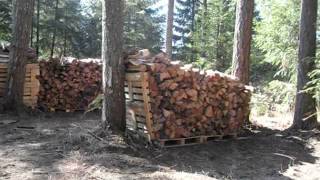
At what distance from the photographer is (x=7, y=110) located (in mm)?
10617

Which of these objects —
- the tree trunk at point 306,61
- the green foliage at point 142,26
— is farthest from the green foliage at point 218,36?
the tree trunk at point 306,61

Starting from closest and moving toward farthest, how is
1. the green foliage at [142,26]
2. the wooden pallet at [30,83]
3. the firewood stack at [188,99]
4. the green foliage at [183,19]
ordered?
the firewood stack at [188,99] → the wooden pallet at [30,83] → the green foliage at [142,26] → the green foliage at [183,19]

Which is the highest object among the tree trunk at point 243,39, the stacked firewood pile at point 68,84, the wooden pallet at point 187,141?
the tree trunk at point 243,39

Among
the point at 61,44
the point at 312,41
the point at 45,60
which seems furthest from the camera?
the point at 61,44

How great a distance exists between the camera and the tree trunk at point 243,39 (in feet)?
34.2

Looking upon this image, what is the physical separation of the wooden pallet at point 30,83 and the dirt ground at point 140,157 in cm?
212

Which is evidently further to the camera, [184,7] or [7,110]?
[184,7]

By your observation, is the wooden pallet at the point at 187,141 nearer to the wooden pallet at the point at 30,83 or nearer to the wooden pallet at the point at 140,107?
the wooden pallet at the point at 140,107

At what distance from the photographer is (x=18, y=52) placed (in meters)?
10.6

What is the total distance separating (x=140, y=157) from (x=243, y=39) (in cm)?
494

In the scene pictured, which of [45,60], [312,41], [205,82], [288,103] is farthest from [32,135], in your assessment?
[288,103]

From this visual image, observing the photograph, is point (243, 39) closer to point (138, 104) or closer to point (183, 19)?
point (138, 104)

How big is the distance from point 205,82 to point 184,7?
94.0 feet

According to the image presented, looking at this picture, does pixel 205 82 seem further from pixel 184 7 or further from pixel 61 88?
pixel 184 7
